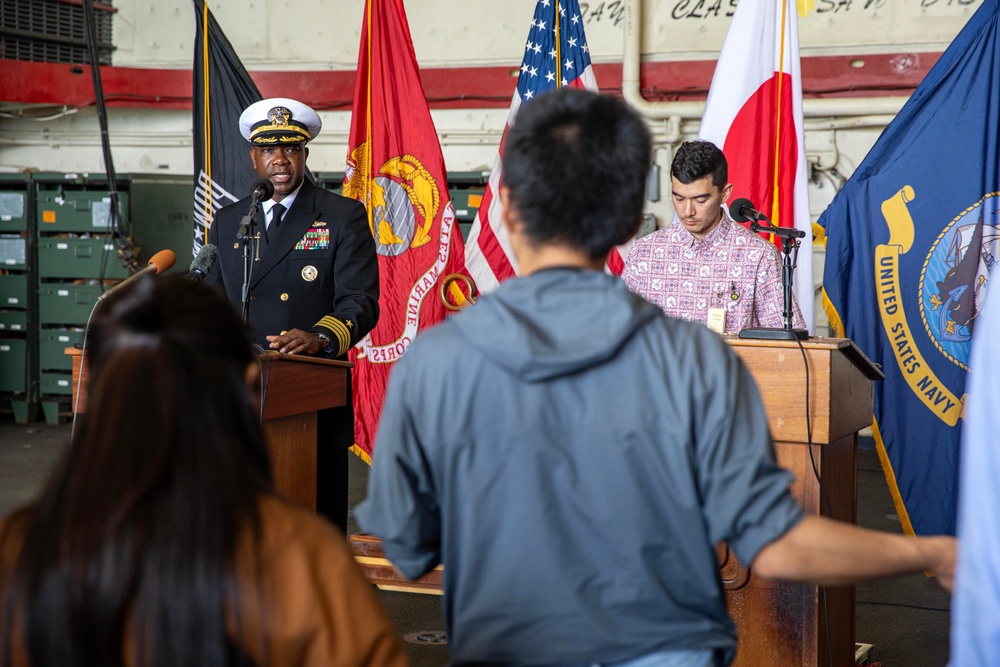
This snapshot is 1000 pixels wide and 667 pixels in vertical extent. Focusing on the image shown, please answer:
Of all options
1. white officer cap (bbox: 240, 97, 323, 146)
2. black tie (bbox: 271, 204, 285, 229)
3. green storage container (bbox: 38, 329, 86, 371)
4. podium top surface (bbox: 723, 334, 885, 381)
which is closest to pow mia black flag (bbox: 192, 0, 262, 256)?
white officer cap (bbox: 240, 97, 323, 146)

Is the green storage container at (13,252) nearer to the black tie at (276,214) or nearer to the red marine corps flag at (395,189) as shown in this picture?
the red marine corps flag at (395,189)

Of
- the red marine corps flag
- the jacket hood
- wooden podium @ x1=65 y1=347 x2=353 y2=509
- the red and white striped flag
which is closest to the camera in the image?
the jacket hood

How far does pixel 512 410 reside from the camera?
114 cm

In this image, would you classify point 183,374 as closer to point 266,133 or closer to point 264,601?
point 264,601

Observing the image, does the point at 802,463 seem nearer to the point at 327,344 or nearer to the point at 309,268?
the point at 327,344

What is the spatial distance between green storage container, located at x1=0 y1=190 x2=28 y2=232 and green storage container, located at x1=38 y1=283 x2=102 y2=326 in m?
0.47

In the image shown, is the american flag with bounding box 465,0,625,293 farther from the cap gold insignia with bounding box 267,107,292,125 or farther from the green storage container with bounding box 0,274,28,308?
the green storage container with bounding box 0,274,28,308

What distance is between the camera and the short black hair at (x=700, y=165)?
10.3ft

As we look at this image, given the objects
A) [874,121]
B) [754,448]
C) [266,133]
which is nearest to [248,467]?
[754,448]

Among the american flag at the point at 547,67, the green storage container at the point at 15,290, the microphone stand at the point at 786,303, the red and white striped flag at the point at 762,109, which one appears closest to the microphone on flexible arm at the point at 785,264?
the microphone stand at the point at 786,303

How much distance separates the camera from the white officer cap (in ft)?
10.4

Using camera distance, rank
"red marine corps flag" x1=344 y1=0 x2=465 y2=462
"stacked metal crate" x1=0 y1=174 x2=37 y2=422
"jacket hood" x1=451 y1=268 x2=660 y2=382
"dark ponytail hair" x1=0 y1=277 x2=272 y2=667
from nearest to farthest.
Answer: "dark ponytail hair" x1=0 y1=277 x2=272 y2=667 < "jacket hood" x1=451 y1=268 x2=660 y2=382 < "red marine corps flag" x1=344 y1=0 x2=465 y2=462 < "stacked metal crate" x1=0 y1=174 x2=37 y2=422

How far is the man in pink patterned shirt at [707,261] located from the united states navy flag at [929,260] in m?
1.00

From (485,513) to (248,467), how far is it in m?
0.29
